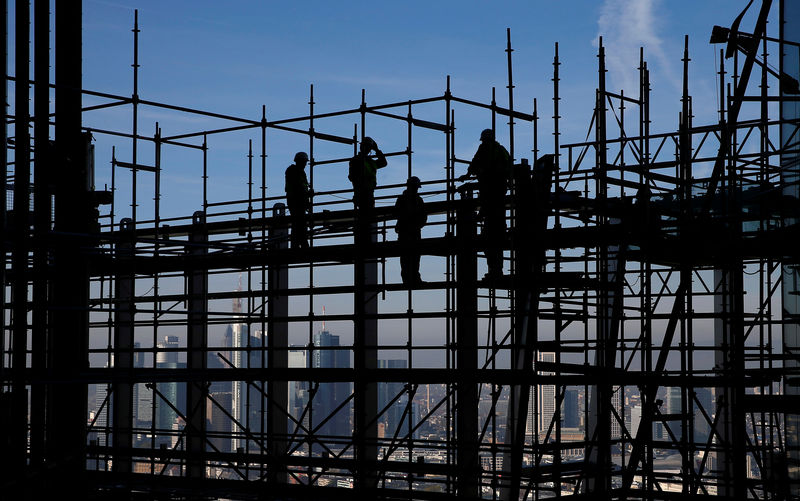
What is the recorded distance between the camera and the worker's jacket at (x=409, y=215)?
14.3 m

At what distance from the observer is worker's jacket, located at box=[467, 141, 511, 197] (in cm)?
1314

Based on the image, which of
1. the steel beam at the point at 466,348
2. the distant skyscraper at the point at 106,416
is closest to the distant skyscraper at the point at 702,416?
the steel beam at the point at 466,348

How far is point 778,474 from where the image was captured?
41.3 feet

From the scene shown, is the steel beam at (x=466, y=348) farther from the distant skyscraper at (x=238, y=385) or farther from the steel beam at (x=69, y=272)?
the distant skyscraper at (x=238, y=385)

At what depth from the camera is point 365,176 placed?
15039 mm

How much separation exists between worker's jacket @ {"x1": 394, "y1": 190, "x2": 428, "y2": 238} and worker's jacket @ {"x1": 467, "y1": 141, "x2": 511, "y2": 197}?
3.69 ft

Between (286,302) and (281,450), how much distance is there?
265cm

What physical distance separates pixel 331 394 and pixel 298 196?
35.9 metres

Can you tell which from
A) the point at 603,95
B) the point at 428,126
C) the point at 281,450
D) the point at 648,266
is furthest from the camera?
the point at 281,450

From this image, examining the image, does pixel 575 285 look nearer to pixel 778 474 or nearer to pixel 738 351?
pixel 738 351

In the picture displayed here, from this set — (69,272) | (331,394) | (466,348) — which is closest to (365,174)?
(466,348)

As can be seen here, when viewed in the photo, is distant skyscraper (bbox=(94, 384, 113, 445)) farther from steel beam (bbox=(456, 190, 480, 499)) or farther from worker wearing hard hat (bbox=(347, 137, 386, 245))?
steel beam (bbox=(456, 190, 480, 499))

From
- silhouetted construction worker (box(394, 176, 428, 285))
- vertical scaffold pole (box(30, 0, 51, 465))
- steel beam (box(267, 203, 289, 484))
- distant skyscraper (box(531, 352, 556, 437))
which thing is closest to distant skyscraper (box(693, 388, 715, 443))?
distant skyscraper (box(531, 352, 556, 437))

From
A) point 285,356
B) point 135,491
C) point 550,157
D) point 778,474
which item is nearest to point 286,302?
point 285,356
